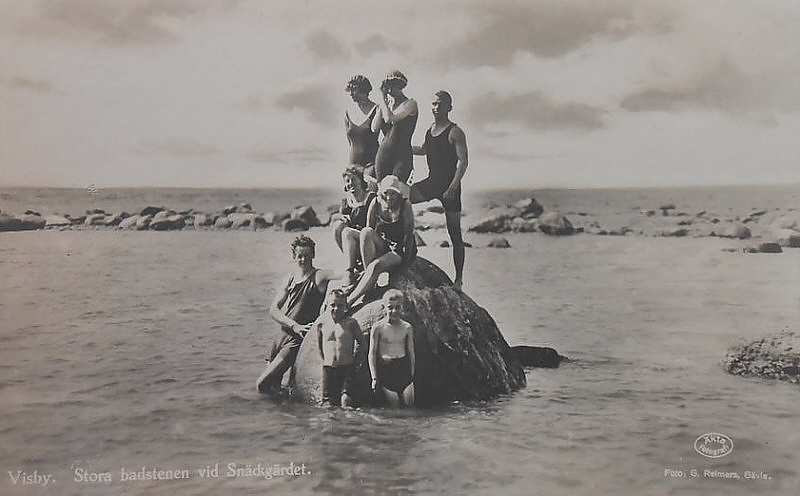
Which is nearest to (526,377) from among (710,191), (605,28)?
(710,191)

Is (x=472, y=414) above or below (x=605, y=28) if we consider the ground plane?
below

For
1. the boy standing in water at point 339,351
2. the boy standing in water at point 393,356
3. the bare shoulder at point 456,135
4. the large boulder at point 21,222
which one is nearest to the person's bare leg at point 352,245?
the boy standing in water at point 339,351

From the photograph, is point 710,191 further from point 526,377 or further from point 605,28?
point 526,377

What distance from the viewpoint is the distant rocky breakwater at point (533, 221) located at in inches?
224

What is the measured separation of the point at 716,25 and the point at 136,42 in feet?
12.0

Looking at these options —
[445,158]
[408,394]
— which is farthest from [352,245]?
[408,394]

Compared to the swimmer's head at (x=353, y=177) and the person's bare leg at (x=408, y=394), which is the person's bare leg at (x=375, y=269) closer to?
the swimmer's head at (x=353, y=177)

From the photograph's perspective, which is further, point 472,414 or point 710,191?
point 710,191

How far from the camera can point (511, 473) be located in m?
5.15

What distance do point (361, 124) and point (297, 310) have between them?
1217 millimetres

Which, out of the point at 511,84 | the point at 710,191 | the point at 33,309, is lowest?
the point at 33,309

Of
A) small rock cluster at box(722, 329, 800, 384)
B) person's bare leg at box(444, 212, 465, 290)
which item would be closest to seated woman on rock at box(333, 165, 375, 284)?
person's bare leg at box(444, 212, 465, 290)

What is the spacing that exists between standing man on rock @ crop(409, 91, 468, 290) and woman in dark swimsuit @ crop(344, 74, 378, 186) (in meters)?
0.29

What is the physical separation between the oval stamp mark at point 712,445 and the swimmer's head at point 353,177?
255cm
